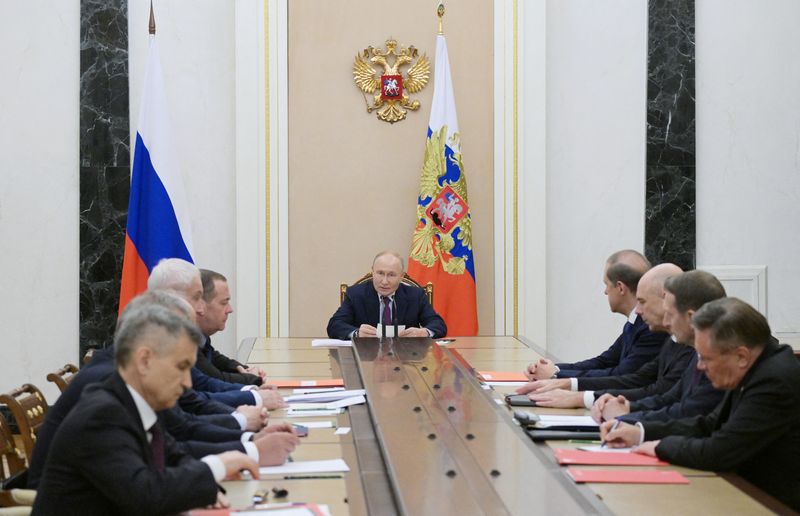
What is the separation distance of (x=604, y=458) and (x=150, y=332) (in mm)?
1506

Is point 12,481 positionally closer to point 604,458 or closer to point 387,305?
point 604,458

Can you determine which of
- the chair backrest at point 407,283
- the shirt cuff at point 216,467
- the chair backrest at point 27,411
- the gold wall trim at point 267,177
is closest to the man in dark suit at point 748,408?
the shirt cuff at point 216,467

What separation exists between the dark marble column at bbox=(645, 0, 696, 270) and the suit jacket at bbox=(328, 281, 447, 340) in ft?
7.10

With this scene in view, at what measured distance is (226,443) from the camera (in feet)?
11.0

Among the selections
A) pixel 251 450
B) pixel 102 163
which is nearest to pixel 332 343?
pixel 102 163

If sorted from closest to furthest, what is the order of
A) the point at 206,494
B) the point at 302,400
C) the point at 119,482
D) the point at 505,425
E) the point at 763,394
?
the point at 119,482
the point at 206,494
the point at 763,394
the point at 505,425
the point at 302,400

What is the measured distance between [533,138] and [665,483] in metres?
5.30

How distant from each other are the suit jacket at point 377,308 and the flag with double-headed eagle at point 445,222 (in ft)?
3.43

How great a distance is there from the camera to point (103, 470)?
2555mm

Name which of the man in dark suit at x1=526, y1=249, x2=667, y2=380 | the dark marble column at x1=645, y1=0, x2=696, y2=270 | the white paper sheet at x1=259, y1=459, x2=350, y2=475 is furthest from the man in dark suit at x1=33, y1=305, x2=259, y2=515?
the dark marble column at x1=645, y1=0, x2=696, y2=270

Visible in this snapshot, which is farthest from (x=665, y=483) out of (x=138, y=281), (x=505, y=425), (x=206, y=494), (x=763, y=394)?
(x=138, y=281)

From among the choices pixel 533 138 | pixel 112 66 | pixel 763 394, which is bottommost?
pixel 763 394

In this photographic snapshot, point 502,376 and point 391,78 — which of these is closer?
point 502,376

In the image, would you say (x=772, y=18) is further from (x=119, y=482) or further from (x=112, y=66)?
(x=119, y=482)
